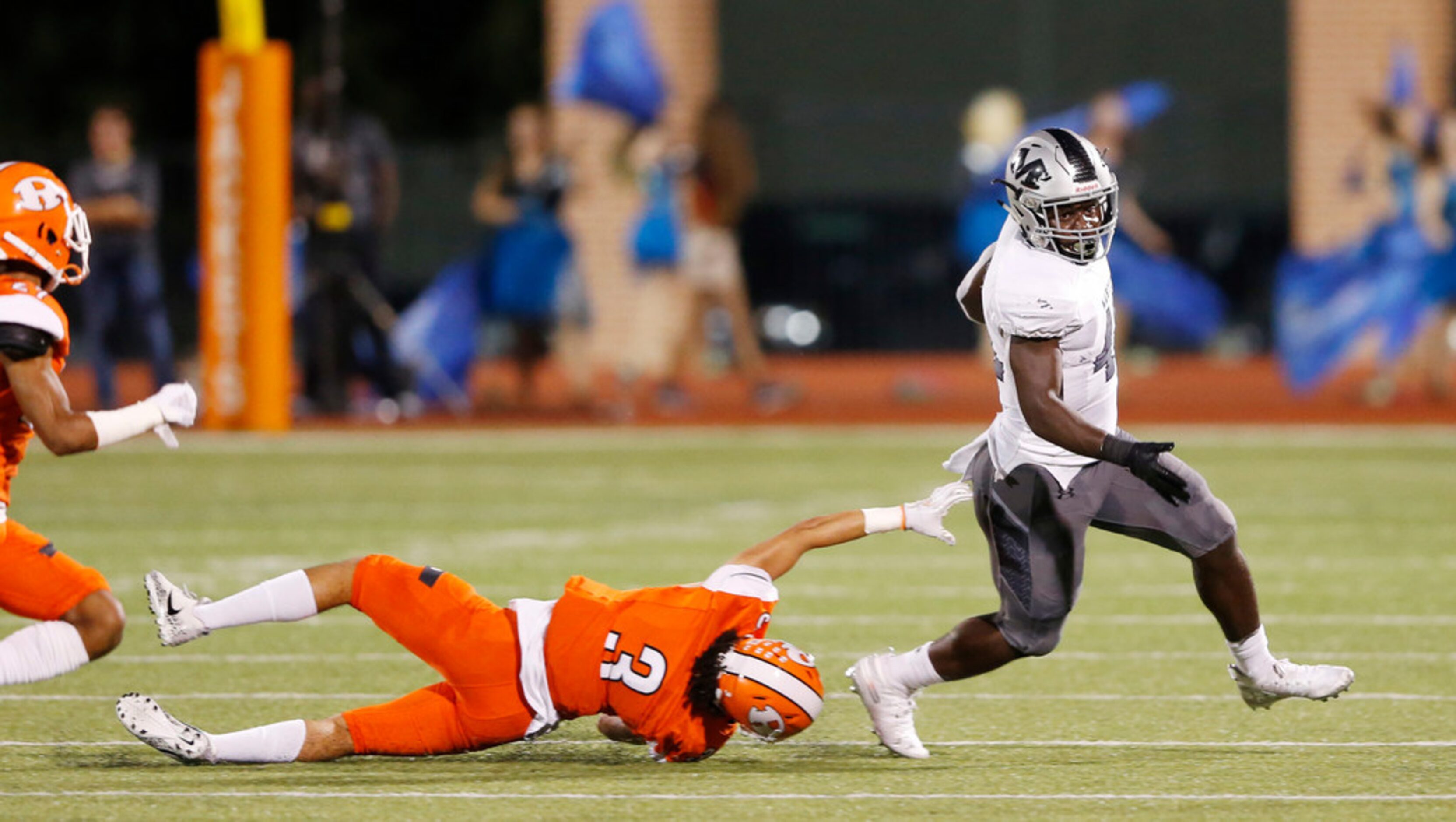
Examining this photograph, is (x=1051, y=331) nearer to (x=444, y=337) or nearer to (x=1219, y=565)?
(x=1219, y=565)

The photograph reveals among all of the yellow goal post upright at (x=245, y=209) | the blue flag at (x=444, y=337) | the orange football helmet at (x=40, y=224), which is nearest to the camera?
the orange football helmet at (x=40, y=224)

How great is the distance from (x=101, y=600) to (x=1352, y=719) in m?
3.38

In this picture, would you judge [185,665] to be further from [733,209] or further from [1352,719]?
[733,209]

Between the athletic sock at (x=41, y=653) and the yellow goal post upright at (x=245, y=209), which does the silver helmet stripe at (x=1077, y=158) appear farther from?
the yellow goal post upright at (x=245, y=209)

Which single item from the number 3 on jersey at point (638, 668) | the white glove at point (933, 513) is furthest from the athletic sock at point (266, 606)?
the white glove at point (933, 513)

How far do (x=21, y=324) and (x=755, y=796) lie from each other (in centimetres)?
212

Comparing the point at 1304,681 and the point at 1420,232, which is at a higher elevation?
the point at 1420,232

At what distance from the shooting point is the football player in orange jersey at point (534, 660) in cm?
534

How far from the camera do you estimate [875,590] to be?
8766 mm

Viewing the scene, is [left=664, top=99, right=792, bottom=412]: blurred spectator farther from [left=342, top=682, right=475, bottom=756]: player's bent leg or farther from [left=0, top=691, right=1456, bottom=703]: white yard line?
[left=342, top=682, right=475, bottom=756]: player's bent leg

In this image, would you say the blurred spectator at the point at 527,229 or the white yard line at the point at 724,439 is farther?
the blurred spectator at the point at 527,229

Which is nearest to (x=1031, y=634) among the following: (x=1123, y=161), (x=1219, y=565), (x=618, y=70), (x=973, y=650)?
(x=973, y=650)

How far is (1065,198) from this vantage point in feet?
18.3

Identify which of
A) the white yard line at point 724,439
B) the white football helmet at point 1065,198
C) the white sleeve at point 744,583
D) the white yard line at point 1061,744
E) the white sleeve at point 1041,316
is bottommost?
the white yard line at point 724,439
